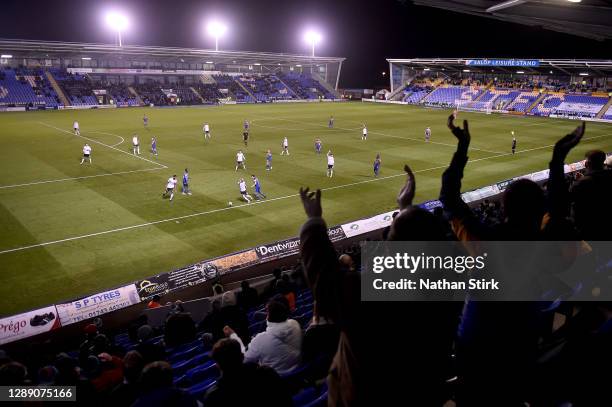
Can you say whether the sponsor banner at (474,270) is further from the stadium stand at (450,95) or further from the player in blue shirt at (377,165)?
the stadium stand at (450,95)

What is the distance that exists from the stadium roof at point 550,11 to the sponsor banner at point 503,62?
216 feet

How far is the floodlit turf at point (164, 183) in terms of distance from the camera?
1622 cm

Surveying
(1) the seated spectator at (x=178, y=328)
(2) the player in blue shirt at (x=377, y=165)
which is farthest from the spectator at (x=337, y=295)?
(2) the player in blue shirt at (x=377, y=165)

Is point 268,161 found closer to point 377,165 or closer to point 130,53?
point 377,165

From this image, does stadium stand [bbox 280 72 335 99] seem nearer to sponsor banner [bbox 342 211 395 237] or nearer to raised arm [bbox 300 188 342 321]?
sponsor banner [bbox 342 211 395 237]

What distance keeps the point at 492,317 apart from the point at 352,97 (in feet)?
348

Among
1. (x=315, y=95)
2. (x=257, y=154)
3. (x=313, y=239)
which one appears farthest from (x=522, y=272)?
(x=315, y=95)

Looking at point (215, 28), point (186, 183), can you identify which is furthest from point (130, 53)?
point (186, 183)

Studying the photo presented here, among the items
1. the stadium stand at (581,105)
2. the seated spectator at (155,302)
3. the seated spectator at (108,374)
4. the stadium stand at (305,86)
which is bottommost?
the seated spectator at (155,302)

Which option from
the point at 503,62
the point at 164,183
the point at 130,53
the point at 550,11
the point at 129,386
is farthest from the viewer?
the point at 503,62

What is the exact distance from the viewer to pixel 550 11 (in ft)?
37.4

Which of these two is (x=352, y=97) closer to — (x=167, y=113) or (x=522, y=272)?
(x=167, y=113)

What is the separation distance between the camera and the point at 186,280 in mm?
13125

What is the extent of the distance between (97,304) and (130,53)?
71.8 meters
